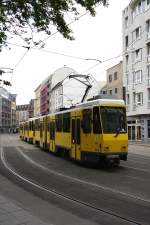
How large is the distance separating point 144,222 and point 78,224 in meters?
1.31

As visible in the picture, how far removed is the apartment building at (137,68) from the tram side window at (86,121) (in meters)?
33.0

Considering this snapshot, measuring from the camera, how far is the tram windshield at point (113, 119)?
17938mm

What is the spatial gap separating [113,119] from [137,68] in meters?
38.2

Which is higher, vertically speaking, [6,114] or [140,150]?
[6,114]

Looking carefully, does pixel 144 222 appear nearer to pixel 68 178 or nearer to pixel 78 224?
pixel 78 224

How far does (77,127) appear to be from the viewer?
808 inches

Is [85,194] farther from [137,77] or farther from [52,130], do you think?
[137,77]

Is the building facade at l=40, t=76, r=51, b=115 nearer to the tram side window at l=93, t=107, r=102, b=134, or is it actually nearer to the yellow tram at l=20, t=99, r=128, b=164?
the yellow tram at l=20, t=99, r=128, b=164

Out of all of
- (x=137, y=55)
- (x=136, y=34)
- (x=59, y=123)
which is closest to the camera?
(x=59, y=123)

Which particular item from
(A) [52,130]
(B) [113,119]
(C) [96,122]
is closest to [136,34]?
(A) [52,130]

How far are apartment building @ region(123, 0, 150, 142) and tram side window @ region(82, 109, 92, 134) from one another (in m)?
33.0

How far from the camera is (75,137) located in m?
20.8

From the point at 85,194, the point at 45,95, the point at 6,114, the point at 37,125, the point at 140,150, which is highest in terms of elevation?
the point at 45,95

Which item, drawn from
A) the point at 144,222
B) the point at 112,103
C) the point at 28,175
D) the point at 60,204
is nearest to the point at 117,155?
the point at 112,103
